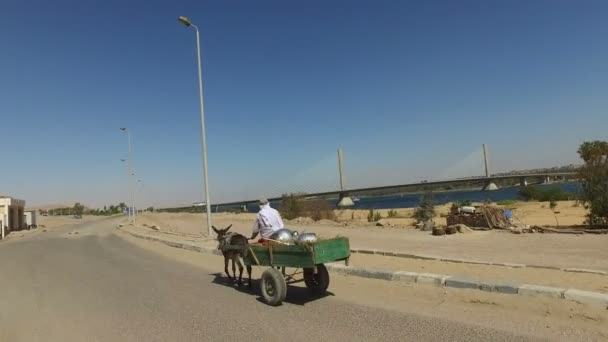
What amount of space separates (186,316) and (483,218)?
13758 mm

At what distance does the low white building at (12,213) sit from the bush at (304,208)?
103 ft

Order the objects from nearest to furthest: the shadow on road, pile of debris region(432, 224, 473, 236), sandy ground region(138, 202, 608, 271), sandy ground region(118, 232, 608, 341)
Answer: sandy ground region(118, 232, 608, 341) → the shadow on road → sandy ground region(138, 202, 608, 271) → pile of debris region(432, 224, 473, 236)

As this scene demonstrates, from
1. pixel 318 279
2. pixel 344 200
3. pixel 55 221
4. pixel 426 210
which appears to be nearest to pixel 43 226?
pixel 55 221

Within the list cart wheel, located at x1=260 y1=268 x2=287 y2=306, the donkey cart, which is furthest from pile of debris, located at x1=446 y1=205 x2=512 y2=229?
cart wheel, located at x1=260 y1=268 x2=287 y2=306

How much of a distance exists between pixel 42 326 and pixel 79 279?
510 centimetres

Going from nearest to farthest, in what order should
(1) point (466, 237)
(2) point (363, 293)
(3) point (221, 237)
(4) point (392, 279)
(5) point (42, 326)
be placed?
(5) point (42, 326)
(2) point (363, 293)
(4) point (392, 279)
(3) point (221, 237)
(1) point (466, 237)

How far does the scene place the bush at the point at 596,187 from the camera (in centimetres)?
1587

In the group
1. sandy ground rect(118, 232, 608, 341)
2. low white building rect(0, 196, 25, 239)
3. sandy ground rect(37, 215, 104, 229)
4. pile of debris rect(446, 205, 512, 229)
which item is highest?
low white building rect(0, 196, 25, 239)

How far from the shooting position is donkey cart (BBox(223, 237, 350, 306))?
7.51m

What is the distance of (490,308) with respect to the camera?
22.8 feet

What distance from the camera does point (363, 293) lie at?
8.52 m

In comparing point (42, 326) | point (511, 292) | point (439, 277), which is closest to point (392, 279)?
point (439, 277)

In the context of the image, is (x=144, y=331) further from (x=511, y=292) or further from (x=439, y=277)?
(x=511, y=292)

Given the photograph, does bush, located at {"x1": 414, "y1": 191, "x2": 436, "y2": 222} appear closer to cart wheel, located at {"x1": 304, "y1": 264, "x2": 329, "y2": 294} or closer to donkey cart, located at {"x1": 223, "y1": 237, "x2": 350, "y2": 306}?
cart wheel, located at {"x1": 304, "y1": 264, "x2": 329, "y2": 294}
